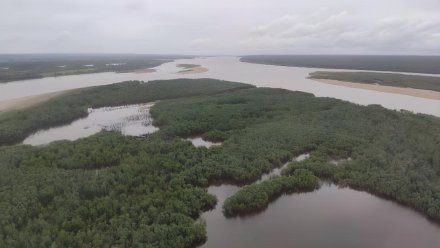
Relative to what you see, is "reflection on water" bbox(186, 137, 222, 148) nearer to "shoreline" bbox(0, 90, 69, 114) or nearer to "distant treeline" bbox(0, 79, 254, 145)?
"distant treeline" bbox(0, 79, 254, 145)

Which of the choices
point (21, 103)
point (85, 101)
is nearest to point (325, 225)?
point (85, 101)

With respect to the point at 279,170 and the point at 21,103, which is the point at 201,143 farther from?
the point at 21,103

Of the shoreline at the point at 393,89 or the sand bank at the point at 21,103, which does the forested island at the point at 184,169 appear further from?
the shoreline at the point at 393,89

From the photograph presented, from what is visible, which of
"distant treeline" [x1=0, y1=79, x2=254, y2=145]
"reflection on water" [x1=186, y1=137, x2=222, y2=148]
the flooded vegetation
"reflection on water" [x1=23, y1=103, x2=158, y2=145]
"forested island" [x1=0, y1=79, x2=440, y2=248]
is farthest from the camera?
"distant treeline" [x1=0, y1=79, x2=254, y2=145]

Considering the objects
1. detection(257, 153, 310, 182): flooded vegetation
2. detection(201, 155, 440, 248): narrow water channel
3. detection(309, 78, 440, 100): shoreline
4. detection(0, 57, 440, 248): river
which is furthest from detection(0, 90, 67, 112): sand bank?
detection(309, 78, 440, 100): shoreline

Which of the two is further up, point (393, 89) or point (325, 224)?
point (393, 89)
